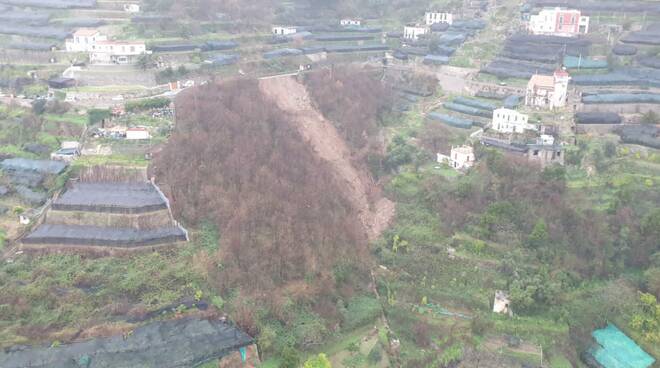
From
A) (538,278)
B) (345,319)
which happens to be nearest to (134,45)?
(345,319)

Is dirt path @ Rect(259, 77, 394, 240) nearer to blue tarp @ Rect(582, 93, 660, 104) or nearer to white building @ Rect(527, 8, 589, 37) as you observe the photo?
blue tarp @ Rect(582, 93, 660, 104)

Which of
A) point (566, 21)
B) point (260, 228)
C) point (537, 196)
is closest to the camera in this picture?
point (260, 228)

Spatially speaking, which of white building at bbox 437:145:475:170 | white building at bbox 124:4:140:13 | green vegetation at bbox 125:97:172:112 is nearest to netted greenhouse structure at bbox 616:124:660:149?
white building at bbox 437:145:475:170

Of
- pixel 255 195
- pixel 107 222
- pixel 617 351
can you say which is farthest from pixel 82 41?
pixel 617 351

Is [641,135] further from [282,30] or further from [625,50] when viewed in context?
[282,30]

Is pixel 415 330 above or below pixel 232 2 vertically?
below

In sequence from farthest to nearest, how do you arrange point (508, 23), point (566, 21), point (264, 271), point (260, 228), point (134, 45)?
1. point (508, 23)
2. point (566, 21)
3. point (134, 45)
4. point (260, 228)
5. point (264, 271)

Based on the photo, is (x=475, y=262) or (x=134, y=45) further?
(x=134, y=45)

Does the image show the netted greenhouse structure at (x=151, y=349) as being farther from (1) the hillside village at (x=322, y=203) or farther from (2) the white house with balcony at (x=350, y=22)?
(2) the white house with balcony at (x=350, y=22)

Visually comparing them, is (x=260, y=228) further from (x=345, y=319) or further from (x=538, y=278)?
(x=538, y=278)
